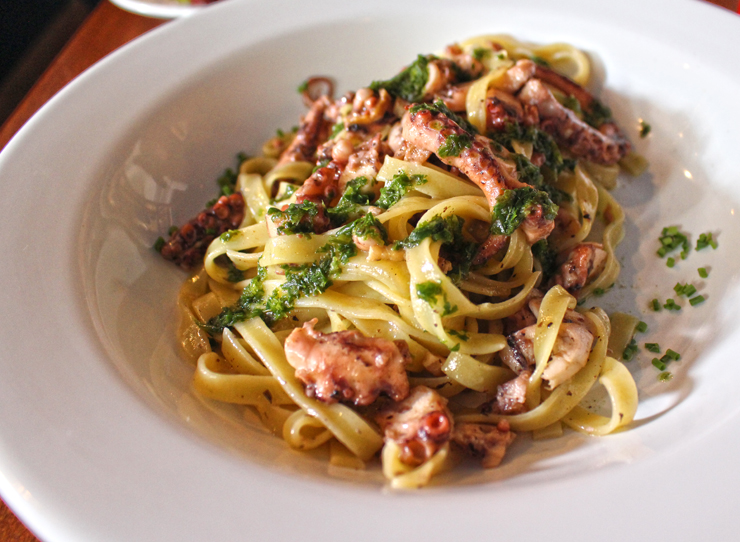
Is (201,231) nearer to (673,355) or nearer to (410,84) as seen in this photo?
(410,84)

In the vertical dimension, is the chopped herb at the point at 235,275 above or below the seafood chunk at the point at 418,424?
below

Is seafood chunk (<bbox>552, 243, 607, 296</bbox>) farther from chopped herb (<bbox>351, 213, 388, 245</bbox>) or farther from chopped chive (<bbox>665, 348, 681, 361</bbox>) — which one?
chopped herb (<bbox>351, 213, 388, 245</bbox>)

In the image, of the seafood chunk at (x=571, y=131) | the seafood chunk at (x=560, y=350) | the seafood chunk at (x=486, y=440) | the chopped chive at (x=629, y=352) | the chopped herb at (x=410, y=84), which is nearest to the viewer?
the seafood chunk at (x=486, y=440)

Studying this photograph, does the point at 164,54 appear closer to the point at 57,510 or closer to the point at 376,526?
the point at 57,510

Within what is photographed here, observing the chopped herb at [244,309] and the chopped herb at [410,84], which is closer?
the chopped herb at [244,309]

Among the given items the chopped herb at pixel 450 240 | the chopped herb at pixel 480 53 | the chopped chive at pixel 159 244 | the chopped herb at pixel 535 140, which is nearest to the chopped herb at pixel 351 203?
the chopped herb at pixel 450 240

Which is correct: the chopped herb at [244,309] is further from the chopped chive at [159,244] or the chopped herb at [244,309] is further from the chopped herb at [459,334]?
the chopped herb at [459,334]

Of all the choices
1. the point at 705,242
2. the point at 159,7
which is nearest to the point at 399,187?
the point at 705,242
